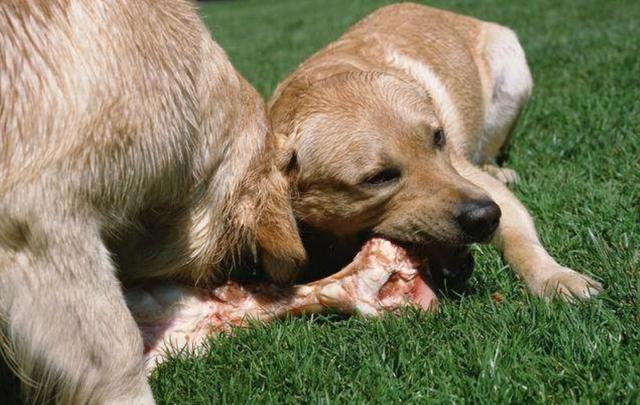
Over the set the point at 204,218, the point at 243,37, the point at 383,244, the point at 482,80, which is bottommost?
the point at 243,37

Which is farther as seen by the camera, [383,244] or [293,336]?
[383,244]

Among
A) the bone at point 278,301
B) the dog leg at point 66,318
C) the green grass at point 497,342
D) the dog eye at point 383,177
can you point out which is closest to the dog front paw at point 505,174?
the green grass at point 497,342

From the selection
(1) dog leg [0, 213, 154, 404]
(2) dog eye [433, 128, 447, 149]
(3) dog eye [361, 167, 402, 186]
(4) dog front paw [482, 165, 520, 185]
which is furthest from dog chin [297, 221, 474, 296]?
(4) dog front paw [482, 165, 520, 185]

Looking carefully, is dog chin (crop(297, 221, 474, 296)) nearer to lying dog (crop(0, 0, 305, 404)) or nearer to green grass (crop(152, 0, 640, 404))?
green grass (crop(152, 0, 640, 404))

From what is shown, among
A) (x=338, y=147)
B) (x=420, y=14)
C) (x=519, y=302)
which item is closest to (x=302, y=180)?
(x=338, y=147)

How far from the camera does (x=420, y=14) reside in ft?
18.0

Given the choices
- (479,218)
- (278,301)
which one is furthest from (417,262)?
(278,301)

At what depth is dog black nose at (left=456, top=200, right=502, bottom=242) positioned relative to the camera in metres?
3.12

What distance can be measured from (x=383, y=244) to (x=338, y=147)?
0.47 m

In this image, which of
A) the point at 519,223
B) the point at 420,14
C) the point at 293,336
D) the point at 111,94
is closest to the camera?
the point at 111,94

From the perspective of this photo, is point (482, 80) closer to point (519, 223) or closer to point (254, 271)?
point (519, 223)

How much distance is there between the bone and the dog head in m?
0.20

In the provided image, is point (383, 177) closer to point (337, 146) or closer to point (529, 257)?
point (337, 146)

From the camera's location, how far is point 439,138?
3.68 meters
